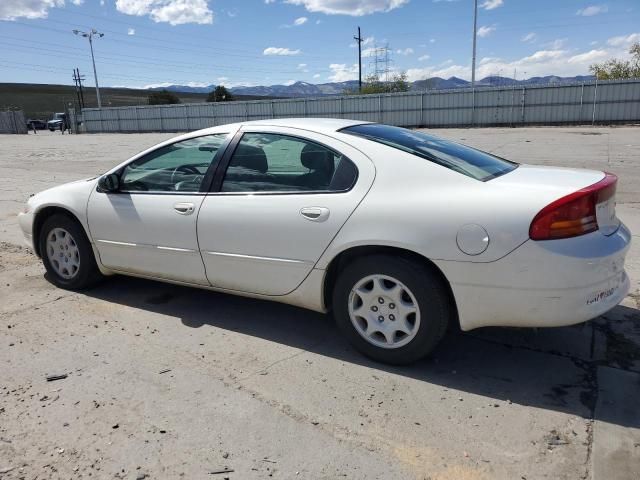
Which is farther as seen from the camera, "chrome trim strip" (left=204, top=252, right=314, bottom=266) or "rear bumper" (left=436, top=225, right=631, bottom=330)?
"chrome trim strip" (left=204, top=252, right=314, bottom=266)

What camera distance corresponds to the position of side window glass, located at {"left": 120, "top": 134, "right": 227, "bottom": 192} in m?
3.91

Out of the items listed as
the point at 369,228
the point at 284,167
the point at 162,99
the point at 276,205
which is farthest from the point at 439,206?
the point at 162,99

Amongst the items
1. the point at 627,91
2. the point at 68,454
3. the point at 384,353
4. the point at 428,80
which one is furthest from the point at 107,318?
the point at 428,80

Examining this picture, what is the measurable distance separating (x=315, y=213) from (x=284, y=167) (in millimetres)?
534

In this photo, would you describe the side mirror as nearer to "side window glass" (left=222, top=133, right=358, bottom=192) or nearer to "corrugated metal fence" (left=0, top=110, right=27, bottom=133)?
"side window glass" (left=222, top=133, right=358, bottom=192)

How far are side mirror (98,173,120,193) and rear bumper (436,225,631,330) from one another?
2.71m

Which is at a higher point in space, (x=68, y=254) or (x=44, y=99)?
(x=44, y=99)

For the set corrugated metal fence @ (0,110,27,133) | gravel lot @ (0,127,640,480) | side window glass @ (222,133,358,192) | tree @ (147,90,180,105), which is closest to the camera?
gravel lot @ (0,127,640,480)

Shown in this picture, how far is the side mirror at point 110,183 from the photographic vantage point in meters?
4.24

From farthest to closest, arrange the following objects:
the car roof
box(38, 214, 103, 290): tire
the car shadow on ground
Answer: box(38, 214, 103, 290): tire → the car roof → the car shadow on ground

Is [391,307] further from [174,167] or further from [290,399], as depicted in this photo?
[174,167]

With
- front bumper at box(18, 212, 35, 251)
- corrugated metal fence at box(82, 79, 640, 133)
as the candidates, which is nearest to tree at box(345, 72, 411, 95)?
corrugated metal fence at box(82, 79, 640, 133)

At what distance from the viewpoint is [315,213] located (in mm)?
3277

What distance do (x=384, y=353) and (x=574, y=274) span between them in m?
1.18
